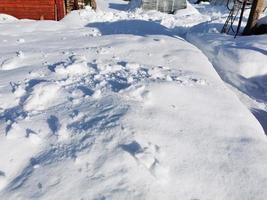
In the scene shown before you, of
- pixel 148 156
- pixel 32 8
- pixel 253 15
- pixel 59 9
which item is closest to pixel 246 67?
pixel 253 15

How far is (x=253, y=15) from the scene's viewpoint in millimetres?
9156

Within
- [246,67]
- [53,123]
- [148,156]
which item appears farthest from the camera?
[246,67]

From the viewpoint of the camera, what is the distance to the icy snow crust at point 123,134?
2.76 metres

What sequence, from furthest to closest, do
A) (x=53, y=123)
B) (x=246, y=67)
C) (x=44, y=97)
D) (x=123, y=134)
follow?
(x=246, y=67), (x=44, y=97), (x=53, y=123), (x=123, y=134)

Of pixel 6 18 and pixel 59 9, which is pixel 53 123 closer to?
pixel 6 18

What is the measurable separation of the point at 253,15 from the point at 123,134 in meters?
7.14

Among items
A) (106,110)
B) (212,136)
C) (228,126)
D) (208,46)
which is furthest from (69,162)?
(208,46)

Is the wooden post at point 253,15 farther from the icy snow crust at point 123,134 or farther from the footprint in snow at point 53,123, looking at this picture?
the footprint in snow at point 53,123

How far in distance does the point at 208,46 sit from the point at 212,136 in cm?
473

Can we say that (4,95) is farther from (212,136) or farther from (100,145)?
(212,136)

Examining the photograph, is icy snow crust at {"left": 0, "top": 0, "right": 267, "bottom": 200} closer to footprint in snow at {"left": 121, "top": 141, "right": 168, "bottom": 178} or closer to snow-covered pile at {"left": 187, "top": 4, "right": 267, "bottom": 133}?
footprint in snow at {"left": 121, "top": 141, "right": 168, "bottom": 178}

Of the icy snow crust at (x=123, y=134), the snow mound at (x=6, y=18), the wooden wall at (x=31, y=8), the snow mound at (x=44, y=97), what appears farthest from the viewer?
the wooden wall at (x=31, y=8)

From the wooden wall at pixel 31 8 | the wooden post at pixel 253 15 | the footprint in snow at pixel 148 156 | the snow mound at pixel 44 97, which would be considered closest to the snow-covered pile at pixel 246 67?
the wooden post at pixel 253 15

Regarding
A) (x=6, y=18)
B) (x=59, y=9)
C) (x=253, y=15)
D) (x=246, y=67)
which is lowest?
(x=6, y=18)
